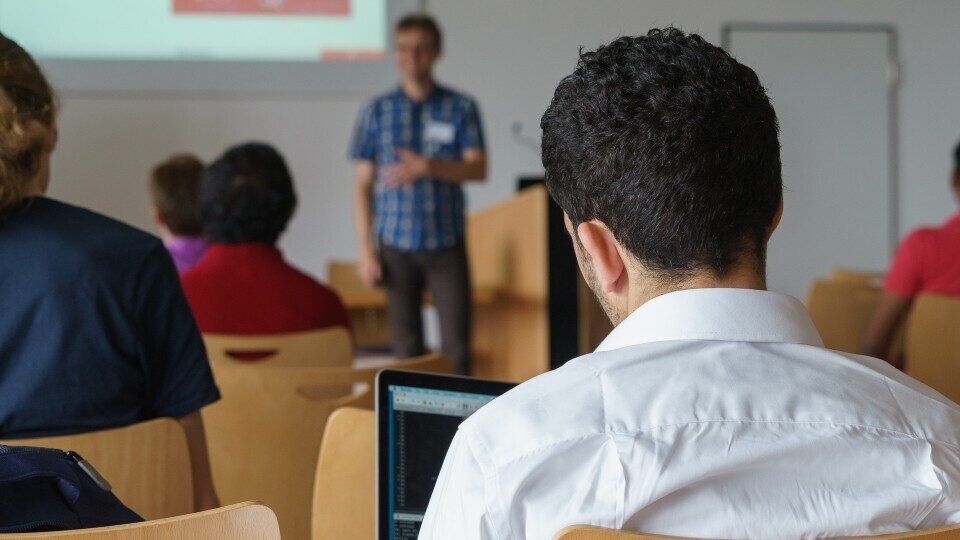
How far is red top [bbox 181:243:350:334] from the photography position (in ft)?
8.57

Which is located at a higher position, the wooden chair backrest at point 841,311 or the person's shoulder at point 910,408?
the person's shoulder at point 910,408

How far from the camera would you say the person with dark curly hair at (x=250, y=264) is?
8.58 feet

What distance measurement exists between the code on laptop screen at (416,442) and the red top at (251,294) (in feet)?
4.81

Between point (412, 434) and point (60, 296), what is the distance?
60cm

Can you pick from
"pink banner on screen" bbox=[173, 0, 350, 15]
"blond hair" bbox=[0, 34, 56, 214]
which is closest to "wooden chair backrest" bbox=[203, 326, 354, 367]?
"blond hair" bbox=[0, 34, 56, 214]

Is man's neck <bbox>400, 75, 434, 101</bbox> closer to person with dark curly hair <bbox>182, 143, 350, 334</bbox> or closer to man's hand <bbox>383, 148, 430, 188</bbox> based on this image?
man's hand <bbox>383, 148, 430, 188</bbox>

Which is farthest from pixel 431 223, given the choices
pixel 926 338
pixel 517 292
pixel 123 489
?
pixel 123 489

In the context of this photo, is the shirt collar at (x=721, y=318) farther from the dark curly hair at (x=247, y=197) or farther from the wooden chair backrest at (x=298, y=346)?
the dark curly hair at (x=247, y=197)

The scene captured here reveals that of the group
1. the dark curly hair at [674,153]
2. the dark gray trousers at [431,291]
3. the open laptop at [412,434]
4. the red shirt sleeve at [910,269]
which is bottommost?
the dark gray trousers at [431,291]

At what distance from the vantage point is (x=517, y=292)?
479 centimetres

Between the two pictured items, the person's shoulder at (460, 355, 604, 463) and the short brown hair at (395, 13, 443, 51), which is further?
the short brown hair at (395, 13, 443, 51)

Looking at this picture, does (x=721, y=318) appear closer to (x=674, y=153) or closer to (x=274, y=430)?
(x=674, y=153)

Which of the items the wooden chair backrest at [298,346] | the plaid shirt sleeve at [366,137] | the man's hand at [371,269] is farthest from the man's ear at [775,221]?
the plaid shirt sleeve at [366,137]

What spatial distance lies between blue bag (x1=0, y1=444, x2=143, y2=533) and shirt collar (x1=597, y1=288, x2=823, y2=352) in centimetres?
54
